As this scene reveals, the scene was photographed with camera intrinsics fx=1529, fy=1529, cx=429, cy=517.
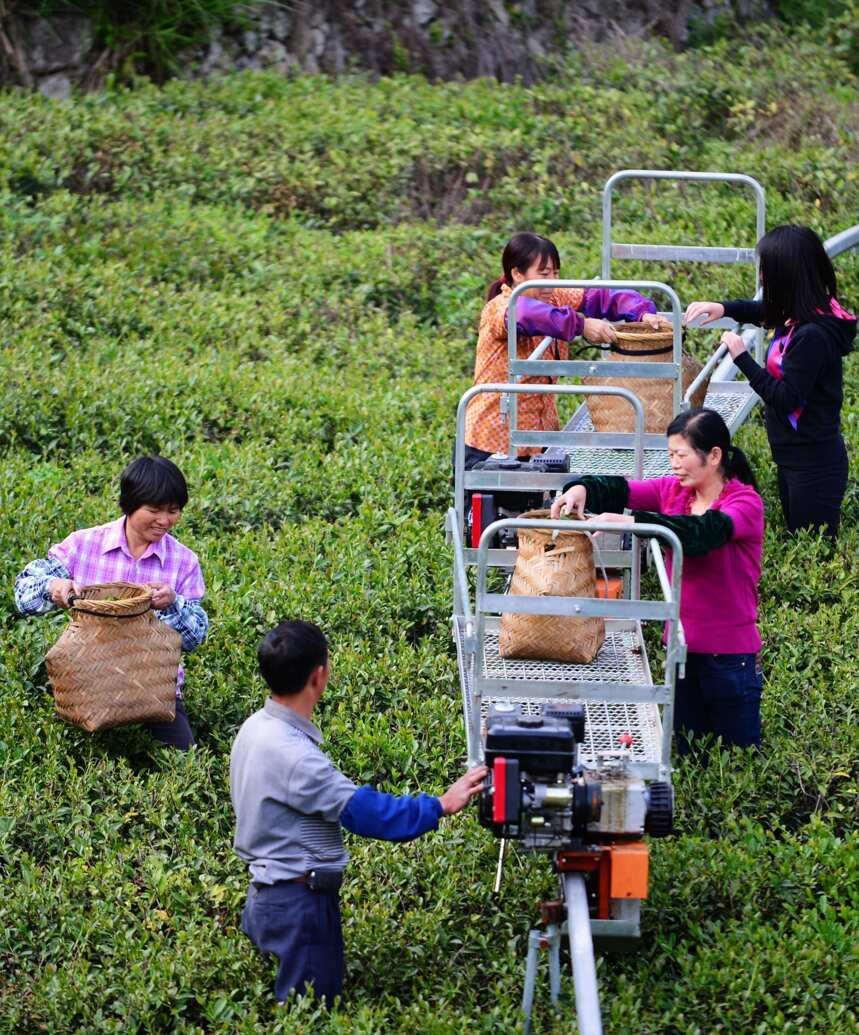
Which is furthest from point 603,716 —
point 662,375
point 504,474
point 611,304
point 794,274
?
point 611,304

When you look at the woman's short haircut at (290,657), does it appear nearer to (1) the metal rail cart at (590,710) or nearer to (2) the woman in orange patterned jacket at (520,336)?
(1) the metal rail cart at (590,710)

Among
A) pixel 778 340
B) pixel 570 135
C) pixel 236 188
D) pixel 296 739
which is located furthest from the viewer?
pixel 570 135

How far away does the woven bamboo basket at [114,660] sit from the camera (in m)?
5.59

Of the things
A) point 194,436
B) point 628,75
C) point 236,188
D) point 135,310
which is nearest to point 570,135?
point 628,75

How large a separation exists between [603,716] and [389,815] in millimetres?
976

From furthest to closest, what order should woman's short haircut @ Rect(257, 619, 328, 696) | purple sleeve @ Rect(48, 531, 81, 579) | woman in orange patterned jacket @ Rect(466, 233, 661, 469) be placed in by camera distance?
woman in orange patterned jacket @ Rect(466, 233, 661, 469)
purple sleeve @ Rect(48, 531, 81, 579)
woman's short haircut @ Rect(257, 619, 328, 696)

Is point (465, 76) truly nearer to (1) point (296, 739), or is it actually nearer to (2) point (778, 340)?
(2) point (778, 340)

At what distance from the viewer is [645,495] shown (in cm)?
551

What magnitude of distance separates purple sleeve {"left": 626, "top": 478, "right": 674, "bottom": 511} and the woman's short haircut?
1500 mm

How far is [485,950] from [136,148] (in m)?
9.55

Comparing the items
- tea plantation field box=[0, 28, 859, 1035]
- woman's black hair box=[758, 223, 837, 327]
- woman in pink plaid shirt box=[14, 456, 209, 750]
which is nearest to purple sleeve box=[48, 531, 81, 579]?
woman in pink plaid shirt box=[14, 456, 209, 750]

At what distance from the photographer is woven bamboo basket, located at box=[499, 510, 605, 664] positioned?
500cm

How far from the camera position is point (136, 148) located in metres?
13.0

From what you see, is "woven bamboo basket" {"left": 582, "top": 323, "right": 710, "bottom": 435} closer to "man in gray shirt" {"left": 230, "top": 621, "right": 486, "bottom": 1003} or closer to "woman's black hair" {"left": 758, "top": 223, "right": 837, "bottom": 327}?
"woman's black hair" {"left": 758, "top": 223, "right": 837, "bottom": 327}
